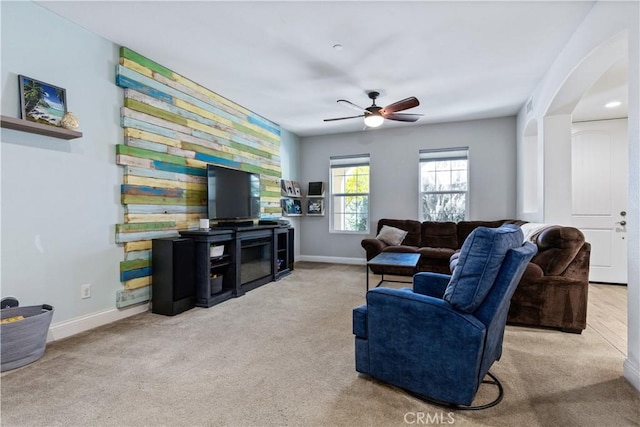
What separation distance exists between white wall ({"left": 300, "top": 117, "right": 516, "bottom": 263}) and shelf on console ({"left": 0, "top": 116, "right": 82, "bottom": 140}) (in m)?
4.52

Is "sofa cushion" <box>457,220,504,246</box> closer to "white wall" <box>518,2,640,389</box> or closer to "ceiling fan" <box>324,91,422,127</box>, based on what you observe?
"white wall" <box>518,2,640,389</box>

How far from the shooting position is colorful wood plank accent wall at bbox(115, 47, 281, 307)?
309 cm

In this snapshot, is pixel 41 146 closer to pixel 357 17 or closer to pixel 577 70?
pixel 357 17

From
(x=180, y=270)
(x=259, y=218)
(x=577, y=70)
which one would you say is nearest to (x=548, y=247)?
(x=577, y=70)

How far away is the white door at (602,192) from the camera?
4.61 metres

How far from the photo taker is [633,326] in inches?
75.5

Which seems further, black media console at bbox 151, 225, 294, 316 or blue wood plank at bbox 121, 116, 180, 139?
black media console at bbox 151, 225, 294, 316

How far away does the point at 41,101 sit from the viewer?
2.43 meters

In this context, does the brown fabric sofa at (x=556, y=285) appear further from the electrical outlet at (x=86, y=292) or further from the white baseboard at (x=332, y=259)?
the electrical outlet at (x=86, y=292)

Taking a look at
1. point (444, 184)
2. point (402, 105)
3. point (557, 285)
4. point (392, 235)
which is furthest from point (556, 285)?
point (444, 184)

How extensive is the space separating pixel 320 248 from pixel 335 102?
10.1 feet

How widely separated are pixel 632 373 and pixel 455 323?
1.33 meters

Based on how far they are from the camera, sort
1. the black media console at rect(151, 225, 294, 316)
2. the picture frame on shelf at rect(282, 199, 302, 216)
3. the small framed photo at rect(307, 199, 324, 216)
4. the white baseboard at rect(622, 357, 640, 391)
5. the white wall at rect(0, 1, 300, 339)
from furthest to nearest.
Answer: the small framed photo at rect(307, 199, 324, 216), the picture frame on shelf at rect(282, 199, 302, 216), the black media console at rect(151, 225, 294, 316), the white wall at rect(0, 1, 300, 339), the white baseboard at rect(622, 357, 640, 391)

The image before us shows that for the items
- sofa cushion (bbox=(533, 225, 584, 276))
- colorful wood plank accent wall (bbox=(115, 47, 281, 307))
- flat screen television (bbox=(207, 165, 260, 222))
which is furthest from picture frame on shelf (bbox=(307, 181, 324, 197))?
sofa cushion (bbox=(533, 225, 584, 276))
